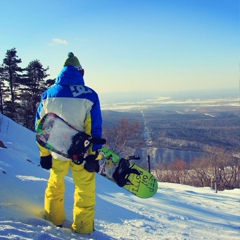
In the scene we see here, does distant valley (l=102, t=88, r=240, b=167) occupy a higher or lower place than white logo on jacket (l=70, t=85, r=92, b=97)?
lower

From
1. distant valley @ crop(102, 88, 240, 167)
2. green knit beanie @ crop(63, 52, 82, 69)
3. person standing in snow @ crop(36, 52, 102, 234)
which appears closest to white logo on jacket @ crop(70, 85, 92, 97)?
person standing in snow @ crop(36, 52, 102, 234)

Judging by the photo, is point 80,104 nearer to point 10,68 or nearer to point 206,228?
point 206,228

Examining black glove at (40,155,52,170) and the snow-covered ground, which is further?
black glove at (40,155,52,170)

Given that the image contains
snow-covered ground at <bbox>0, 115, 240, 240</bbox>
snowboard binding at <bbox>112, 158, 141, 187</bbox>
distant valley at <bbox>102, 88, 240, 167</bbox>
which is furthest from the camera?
distant valley at <bbox>102, 88, 240, 167</bbox>

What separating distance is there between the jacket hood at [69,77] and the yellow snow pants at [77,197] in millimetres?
892

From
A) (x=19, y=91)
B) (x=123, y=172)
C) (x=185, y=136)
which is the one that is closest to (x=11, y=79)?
(x=19, y=91)

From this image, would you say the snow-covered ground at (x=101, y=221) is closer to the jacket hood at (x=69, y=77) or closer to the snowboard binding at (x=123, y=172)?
the snowboard binding at (x=123, y=172)

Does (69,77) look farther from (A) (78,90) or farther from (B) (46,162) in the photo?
(B) (46,162)

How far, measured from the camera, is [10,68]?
26984mm

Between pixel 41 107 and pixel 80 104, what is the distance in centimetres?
54

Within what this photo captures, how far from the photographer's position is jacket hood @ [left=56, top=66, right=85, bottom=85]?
9.82ft

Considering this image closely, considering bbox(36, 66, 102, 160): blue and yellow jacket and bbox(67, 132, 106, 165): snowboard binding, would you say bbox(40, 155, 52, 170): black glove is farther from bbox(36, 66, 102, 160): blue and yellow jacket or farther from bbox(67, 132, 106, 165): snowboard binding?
bbox(67, 132, 106, 165): snowboard binding

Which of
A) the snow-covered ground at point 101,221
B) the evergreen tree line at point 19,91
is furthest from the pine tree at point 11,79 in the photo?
the snow-covered ground at point 101,221

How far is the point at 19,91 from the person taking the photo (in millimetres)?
27906
